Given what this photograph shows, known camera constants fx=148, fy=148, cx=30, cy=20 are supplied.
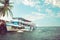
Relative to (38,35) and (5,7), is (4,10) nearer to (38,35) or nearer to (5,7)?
(5,7)

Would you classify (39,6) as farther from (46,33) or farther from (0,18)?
(0,18)

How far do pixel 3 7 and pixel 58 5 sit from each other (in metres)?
0.58

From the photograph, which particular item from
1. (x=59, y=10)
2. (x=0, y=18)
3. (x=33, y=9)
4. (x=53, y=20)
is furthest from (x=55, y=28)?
(x=0, y=18)

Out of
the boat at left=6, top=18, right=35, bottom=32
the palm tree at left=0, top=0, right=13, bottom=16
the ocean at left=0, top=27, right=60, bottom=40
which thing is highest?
the palm tree at left=0, top=0, right=13, bottom=16

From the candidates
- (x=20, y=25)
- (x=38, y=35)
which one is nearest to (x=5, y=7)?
(x=20, y=25)

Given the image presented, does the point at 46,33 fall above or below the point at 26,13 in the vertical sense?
below

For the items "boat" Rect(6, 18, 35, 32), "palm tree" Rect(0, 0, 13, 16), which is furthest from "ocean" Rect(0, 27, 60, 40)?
"palm tree" Rect(0, 0, 13, 16)

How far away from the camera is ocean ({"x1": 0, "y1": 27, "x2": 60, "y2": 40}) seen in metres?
1.52

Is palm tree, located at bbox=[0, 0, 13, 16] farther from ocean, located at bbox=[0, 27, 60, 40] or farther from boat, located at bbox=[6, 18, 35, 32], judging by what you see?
ocean, located at bbox=[0, 27, 60, 40]

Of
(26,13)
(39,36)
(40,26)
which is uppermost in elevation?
(26,13)

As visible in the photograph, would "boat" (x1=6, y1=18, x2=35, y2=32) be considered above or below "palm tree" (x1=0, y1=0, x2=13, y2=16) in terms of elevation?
below

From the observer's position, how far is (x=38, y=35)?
1.53 meters

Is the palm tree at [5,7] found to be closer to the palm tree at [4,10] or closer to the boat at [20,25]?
the palm tree at [4,10]

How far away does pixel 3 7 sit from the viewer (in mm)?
1549
